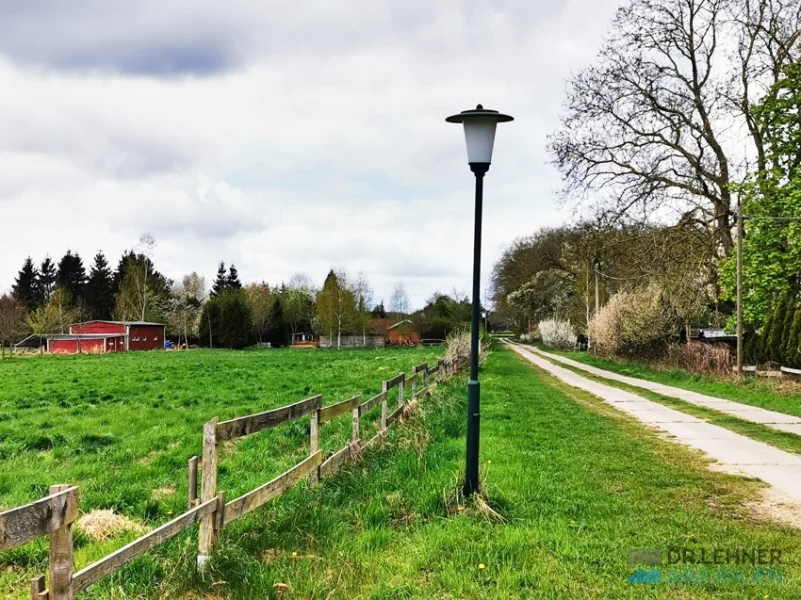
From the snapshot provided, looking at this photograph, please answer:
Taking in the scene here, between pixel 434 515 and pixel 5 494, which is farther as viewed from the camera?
pixel 5 494

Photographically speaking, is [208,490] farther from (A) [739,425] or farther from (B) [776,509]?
(A) [739,425]

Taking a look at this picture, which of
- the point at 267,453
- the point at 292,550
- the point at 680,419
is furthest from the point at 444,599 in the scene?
the point at 680,419

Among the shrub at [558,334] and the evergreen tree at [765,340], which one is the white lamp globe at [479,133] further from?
the shrub at [558,334]

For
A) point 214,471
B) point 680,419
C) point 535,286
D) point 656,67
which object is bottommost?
point 680,419

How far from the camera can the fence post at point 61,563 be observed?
9.77ft

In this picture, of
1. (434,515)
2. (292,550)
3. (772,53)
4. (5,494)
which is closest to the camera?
(292,550)

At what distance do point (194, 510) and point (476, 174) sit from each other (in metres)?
4.31

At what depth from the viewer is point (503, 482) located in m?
6.83

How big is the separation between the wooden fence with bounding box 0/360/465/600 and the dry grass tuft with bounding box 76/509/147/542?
3.49 feet

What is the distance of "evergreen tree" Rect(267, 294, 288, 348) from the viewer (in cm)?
7988

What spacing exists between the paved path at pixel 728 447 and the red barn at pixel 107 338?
5741 cm

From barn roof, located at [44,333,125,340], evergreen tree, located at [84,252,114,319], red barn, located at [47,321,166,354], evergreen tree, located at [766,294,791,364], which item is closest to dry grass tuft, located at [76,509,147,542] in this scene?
evergreen tree, located at [766,294,791,364]

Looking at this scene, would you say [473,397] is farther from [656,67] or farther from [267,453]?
[656,67]

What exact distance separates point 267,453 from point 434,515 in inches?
168
